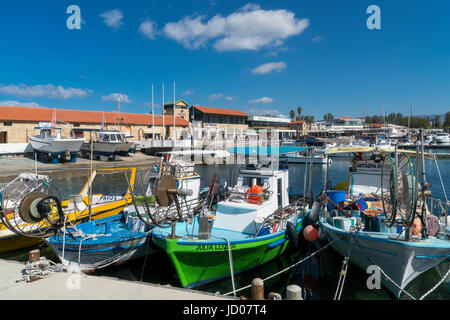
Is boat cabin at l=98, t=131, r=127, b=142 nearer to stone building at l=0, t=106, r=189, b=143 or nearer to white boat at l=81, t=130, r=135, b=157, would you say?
white boat at l=81, t=130, r=135, b=157

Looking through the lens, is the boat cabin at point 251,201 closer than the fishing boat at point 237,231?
No

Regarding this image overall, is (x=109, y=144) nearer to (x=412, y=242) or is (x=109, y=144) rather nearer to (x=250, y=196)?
(x=250, y=196)

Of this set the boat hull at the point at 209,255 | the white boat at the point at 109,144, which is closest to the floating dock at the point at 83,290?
the boat hull at the point at 209,255

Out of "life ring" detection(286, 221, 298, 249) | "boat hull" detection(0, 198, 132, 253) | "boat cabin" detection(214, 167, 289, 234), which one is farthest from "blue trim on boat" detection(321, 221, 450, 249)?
"boat hull" detection(0, 198, 132, 253)

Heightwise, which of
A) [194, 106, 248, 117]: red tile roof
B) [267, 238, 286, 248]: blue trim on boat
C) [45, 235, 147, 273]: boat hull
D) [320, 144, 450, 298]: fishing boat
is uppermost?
[194, 106, 248, 117]: red tile roof

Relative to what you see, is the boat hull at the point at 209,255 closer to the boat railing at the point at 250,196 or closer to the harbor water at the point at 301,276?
the harbor water at the point at 301,276

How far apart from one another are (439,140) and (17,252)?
86153 mm

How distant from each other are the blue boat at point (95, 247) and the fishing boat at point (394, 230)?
668 centimetres

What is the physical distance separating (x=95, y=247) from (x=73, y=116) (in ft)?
139

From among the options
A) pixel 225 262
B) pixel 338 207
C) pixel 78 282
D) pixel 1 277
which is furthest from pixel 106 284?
pixel 338 207

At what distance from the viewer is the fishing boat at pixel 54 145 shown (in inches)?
1286

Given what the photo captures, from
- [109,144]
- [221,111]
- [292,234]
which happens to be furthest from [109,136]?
[221,111]

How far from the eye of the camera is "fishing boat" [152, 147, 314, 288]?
8055 millimetres
